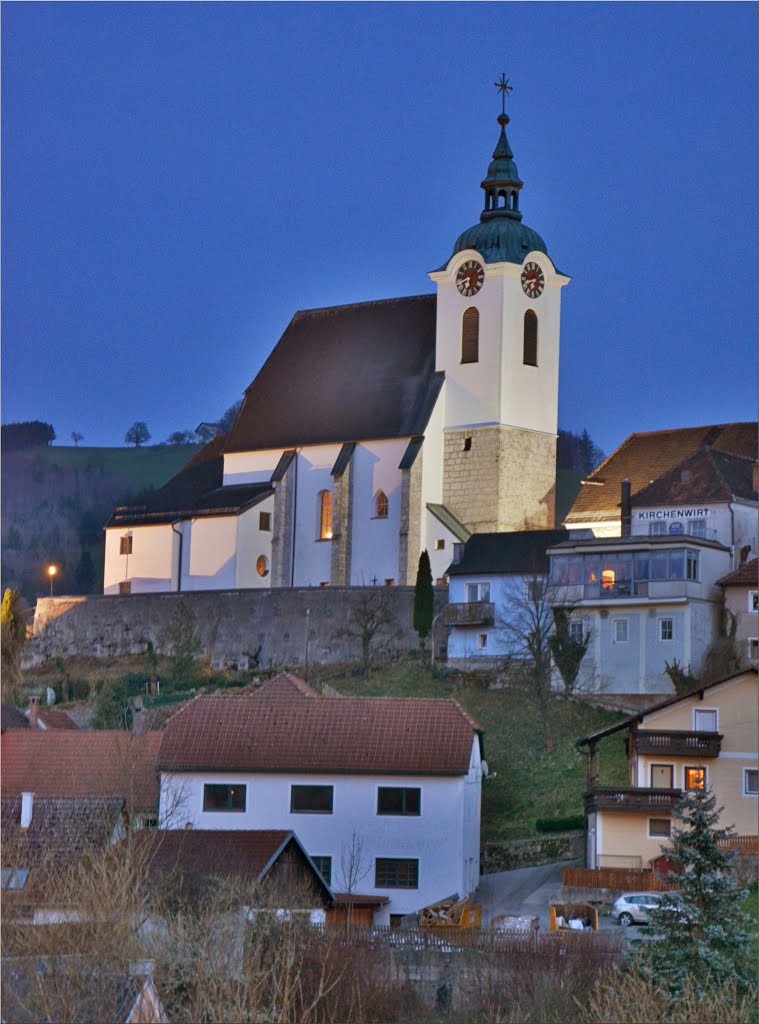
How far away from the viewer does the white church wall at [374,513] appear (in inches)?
2746

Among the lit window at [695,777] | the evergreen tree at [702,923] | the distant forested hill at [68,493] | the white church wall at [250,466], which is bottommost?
the evergreen tree at [702,923]

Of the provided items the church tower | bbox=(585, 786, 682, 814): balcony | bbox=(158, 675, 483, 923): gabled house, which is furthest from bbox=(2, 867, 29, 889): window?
the church tower

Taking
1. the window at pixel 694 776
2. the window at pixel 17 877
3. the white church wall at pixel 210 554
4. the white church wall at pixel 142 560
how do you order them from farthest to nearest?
the white church wall at pixel 142 560 < the white church wall at pixel 210 554 < the window at pixel 694 776 < the window at pixel 17 877

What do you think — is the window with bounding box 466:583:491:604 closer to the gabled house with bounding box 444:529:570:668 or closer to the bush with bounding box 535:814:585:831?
the gabled house with bounding box 444:529:570:668

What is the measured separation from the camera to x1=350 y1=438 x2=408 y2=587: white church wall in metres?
69.8

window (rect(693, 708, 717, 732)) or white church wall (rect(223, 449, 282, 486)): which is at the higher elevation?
white church wall (rect(223, 449, 282, 486))

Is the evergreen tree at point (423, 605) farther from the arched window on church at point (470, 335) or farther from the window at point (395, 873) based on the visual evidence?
the window at point (395, 873)

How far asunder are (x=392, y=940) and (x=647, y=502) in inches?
1028

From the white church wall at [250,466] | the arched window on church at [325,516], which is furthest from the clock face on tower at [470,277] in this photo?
the white church wall at [250,466]

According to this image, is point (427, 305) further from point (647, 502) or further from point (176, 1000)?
point (176, 1000)

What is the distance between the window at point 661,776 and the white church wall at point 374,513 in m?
18.8

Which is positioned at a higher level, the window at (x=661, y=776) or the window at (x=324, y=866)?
the window at (x=661, y=776)

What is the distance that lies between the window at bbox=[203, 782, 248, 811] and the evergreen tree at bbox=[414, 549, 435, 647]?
13.7 meters

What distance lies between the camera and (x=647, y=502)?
64625mm
